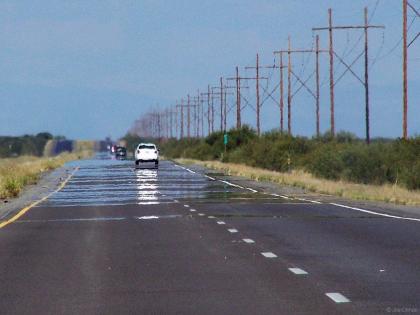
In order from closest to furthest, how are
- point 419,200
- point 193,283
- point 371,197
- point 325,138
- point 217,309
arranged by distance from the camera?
point 217,309 → point 193,283 → point 419,200 → point 371,197 → point 325,138

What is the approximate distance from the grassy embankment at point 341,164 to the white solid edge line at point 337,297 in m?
21.9

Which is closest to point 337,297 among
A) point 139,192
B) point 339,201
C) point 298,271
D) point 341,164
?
point 298,271

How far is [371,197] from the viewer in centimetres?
3831

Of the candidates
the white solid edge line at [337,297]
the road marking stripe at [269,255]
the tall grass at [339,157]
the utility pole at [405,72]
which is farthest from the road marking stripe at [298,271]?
the utility pole at [405,72]

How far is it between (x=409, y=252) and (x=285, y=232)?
5074 mm

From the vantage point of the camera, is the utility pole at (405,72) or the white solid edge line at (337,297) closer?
the white solid edge line at (337,297)

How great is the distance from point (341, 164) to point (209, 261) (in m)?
41.1

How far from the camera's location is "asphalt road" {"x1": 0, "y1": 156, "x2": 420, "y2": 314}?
12.8m

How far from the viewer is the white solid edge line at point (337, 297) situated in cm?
1273

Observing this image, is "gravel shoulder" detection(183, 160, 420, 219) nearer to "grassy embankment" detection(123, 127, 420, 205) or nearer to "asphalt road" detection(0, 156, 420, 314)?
"grassy embankment" detection(123, 127, 420, 205)

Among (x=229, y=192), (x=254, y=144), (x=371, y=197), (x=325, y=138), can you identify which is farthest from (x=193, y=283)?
(x=254, y=144)

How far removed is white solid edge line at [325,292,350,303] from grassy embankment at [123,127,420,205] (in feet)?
71.7

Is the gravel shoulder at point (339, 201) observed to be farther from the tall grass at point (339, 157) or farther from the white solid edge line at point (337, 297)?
the white solid edge line at point (337, 297)

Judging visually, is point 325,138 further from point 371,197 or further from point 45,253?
point 45,253
